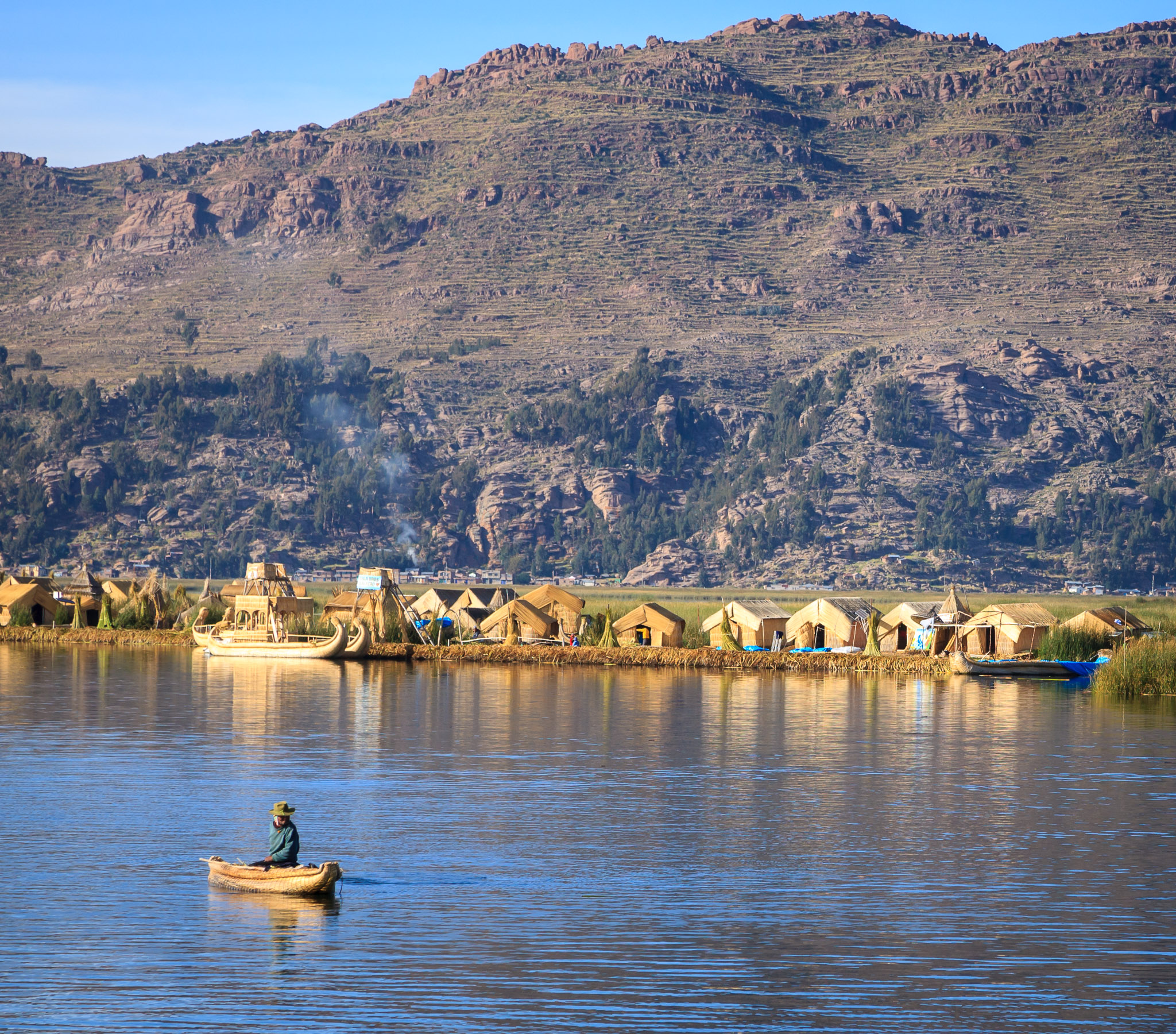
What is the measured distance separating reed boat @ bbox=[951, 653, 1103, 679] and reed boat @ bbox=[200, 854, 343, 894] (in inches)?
2349

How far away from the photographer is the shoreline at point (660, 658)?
83750mm

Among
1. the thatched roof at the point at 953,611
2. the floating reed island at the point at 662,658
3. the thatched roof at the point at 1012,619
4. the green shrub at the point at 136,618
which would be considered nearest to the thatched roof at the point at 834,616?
Result: the thatched roof at the point at 953,611

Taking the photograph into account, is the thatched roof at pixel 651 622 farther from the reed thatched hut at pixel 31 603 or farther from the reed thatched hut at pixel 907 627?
the reed thatched hut at pixel 31 603

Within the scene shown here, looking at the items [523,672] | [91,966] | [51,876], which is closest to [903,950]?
[91,966]

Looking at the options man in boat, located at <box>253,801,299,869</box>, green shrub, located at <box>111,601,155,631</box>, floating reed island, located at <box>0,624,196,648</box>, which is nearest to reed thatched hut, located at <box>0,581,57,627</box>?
floating reed island, located at <box>0,624,196,648</box>

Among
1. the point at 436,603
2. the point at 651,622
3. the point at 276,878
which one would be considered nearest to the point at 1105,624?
the point at 651,622

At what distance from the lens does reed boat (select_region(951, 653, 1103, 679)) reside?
83.0 metres

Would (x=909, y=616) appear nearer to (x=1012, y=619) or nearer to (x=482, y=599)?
(x=1012, y=619)

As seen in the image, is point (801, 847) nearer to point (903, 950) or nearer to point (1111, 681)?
point (903, 950)

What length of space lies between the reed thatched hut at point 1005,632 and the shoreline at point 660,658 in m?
5.07

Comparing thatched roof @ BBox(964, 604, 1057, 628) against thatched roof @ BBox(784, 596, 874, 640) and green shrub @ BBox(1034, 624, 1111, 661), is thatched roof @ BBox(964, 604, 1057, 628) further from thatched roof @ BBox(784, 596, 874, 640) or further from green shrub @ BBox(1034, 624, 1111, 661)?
thatched roof @ BBox(784, 596, 874, 640)

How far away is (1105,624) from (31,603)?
66.1m

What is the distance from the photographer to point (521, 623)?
311ft

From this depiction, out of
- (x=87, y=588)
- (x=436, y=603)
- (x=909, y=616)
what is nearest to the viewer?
(x=909, y=616)
